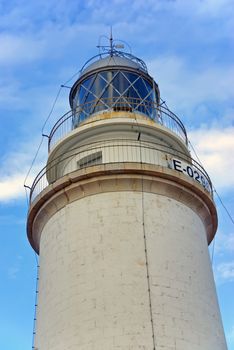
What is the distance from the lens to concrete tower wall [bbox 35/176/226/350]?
12.0 m

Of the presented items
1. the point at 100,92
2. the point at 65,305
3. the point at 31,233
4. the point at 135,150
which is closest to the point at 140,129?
the point at 135,150

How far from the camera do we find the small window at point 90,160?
1523 centimetres

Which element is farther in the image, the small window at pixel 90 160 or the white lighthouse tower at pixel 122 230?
the small window at pixel 90 160

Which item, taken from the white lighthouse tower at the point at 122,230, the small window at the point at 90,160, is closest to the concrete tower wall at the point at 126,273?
the white lighthouse tower at the point at 122,230

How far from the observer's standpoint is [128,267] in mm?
12711

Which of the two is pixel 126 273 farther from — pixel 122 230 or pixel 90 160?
pixel 90 160

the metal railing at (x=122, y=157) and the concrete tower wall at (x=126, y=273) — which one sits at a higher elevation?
the metal railing at (x=122, y=157)

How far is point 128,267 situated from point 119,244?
2.12ft

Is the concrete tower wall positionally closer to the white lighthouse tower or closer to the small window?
the white lighthouse tower

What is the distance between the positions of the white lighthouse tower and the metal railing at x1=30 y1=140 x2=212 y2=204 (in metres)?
0.03

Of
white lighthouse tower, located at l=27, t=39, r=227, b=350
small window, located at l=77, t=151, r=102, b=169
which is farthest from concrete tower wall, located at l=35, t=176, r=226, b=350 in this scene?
small window, located at l=77, t=151, r=102, b=169

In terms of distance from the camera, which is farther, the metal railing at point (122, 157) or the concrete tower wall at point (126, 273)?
the metal railing at point (122, 157)

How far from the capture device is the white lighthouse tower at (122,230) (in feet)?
39.9

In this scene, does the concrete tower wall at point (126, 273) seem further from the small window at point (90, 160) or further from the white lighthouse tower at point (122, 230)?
the small window at point (90, 160)
